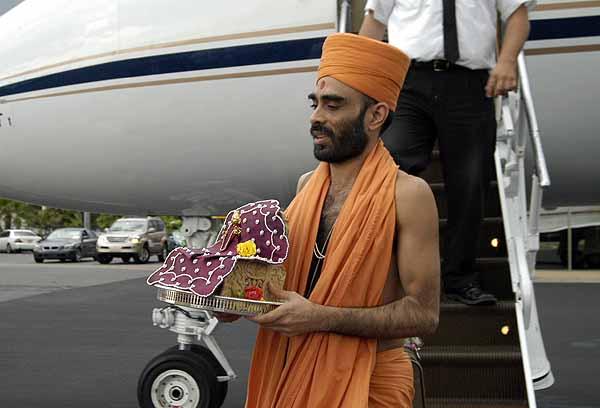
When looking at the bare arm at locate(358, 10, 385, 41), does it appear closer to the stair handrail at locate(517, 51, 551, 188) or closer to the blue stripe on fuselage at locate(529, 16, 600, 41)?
the stair handrail at locate(517, 51, 551, 188)

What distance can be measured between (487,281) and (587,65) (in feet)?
5.91

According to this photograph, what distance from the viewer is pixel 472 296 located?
4199 millimetres

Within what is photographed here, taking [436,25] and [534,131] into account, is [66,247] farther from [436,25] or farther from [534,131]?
[436,25]

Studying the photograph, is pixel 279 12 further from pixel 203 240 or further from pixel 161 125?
pixel 203 240

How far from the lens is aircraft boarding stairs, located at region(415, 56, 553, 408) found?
397 centimetres

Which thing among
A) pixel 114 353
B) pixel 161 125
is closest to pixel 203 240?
pixel 161 125

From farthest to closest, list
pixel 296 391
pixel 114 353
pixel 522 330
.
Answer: pixel 114 353 → pixel 522 330 → pixel 296 391

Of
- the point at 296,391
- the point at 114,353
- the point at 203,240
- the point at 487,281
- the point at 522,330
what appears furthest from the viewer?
the point at 114,353

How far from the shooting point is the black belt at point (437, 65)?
161 inches

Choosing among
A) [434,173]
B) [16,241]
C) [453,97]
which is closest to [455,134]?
[453,97]

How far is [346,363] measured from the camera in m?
1.96

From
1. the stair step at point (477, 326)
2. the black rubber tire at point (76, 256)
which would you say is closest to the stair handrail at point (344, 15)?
the stair step at point (477, 326)

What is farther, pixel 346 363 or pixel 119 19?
pixel 119 19

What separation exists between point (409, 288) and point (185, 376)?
3.25 m
